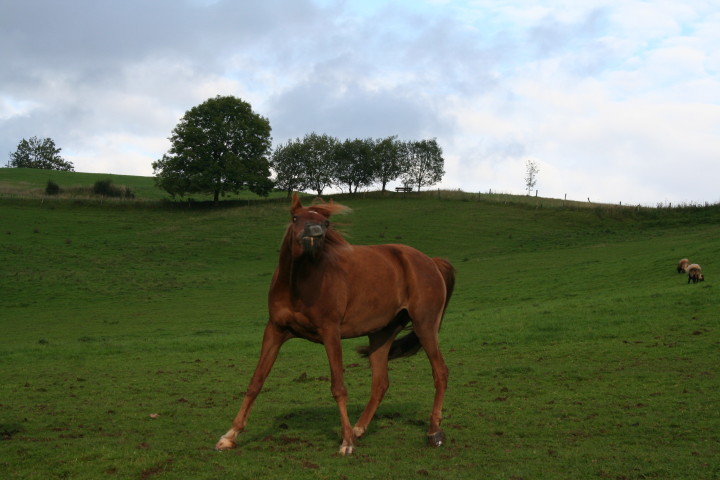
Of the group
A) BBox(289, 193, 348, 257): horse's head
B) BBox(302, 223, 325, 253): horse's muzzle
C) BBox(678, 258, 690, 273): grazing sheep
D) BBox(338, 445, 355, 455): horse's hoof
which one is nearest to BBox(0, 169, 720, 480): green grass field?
BBox(338, 445, 355, 455): horse's hoof

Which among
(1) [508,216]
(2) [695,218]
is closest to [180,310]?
(1) [508,216]

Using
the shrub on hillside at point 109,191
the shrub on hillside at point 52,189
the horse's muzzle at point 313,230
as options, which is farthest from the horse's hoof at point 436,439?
the shrub on hillside at point 52,189

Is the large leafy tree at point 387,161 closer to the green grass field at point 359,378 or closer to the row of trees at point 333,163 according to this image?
the row of trees at point 333,163

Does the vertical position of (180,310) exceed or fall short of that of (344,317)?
it falls short

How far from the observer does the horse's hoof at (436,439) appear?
7445 mm

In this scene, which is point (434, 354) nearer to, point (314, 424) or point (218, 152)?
point (314, 424)

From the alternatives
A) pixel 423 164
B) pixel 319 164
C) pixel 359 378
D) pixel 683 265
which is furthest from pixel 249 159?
pixel 359 378

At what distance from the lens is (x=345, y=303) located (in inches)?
298

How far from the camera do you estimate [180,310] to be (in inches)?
1078

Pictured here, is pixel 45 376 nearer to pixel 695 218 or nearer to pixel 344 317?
pixel 344 317

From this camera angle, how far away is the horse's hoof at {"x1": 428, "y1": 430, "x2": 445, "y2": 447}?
7.45 meters

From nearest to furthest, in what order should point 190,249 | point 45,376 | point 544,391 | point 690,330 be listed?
point 544,391
point 45,376
point 690,330
point 190,249

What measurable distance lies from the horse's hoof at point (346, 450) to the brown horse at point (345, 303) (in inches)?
0.4

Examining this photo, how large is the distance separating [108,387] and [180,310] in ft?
53.2
